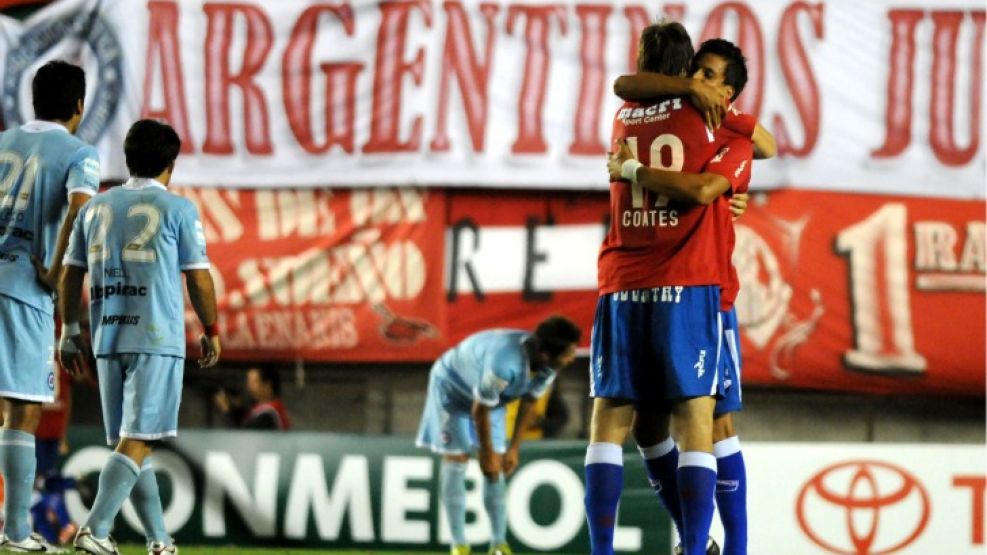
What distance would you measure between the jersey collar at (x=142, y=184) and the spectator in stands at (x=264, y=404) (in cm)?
650

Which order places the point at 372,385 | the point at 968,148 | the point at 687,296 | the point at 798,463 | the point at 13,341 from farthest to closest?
the point at 372,385, the point at 968,148, the point at 798,463, the point at 13,341, the point at 687,296

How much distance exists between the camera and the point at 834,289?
1299 cm

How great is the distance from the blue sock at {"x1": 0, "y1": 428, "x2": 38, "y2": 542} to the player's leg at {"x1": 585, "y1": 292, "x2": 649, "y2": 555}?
2.31m

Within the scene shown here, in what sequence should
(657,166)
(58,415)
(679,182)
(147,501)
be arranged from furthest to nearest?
(58,415) < (147,501) < (657,166) < (679,182)

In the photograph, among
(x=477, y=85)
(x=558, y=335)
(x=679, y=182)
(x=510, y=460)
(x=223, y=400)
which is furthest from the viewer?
(x=223, y=400)

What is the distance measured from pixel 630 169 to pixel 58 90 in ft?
8.12

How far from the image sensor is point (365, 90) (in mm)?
13109

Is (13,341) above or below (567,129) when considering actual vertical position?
below

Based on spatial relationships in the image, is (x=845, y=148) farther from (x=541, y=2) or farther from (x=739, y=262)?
(x=541, y=2)

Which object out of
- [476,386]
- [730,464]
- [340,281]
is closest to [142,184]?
[730,464]

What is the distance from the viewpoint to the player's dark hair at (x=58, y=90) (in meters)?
6.88

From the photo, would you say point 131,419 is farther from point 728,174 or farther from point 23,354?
point 728,174

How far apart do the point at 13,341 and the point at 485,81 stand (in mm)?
6650

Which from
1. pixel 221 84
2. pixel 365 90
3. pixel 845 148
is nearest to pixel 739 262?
pixel 845 148
